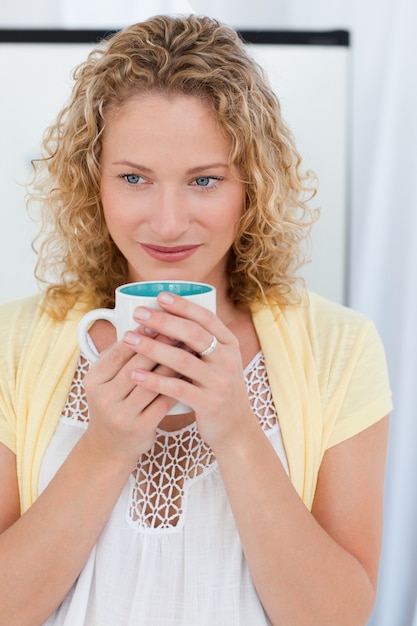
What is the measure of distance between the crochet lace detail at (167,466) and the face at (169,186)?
0.69 ft

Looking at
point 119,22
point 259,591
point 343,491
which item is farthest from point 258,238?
point 119,22

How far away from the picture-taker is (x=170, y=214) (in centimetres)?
103

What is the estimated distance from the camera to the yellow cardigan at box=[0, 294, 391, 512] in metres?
1.10

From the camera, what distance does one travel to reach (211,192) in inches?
42.3

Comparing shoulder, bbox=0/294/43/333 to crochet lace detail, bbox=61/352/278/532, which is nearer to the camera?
crochet lace detail, bbox=61/352/278/532

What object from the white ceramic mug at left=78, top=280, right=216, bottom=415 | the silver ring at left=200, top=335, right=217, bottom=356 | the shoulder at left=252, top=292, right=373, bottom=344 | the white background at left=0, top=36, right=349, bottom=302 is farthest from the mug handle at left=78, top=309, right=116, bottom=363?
the white background at left=0, top=36, right=349, bottom=302

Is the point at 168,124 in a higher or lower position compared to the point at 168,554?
higher

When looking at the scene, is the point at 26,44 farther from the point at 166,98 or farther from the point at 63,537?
the point at 63,537

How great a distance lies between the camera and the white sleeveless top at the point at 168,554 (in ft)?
3.35

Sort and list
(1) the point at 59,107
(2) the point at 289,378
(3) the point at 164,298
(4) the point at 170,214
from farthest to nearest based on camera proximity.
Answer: (1) the point at 59,107 → (2) the point at 289,378 → (4) the point at 170,214 → (3) the point at 164,298

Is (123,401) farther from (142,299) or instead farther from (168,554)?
(168,554)

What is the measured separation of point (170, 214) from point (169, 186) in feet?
0.13

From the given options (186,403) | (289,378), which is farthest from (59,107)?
(186,403)

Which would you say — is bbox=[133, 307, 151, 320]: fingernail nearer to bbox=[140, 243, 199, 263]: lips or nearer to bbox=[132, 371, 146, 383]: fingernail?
bbox=[132, 371, 146, 383]: fingernail
